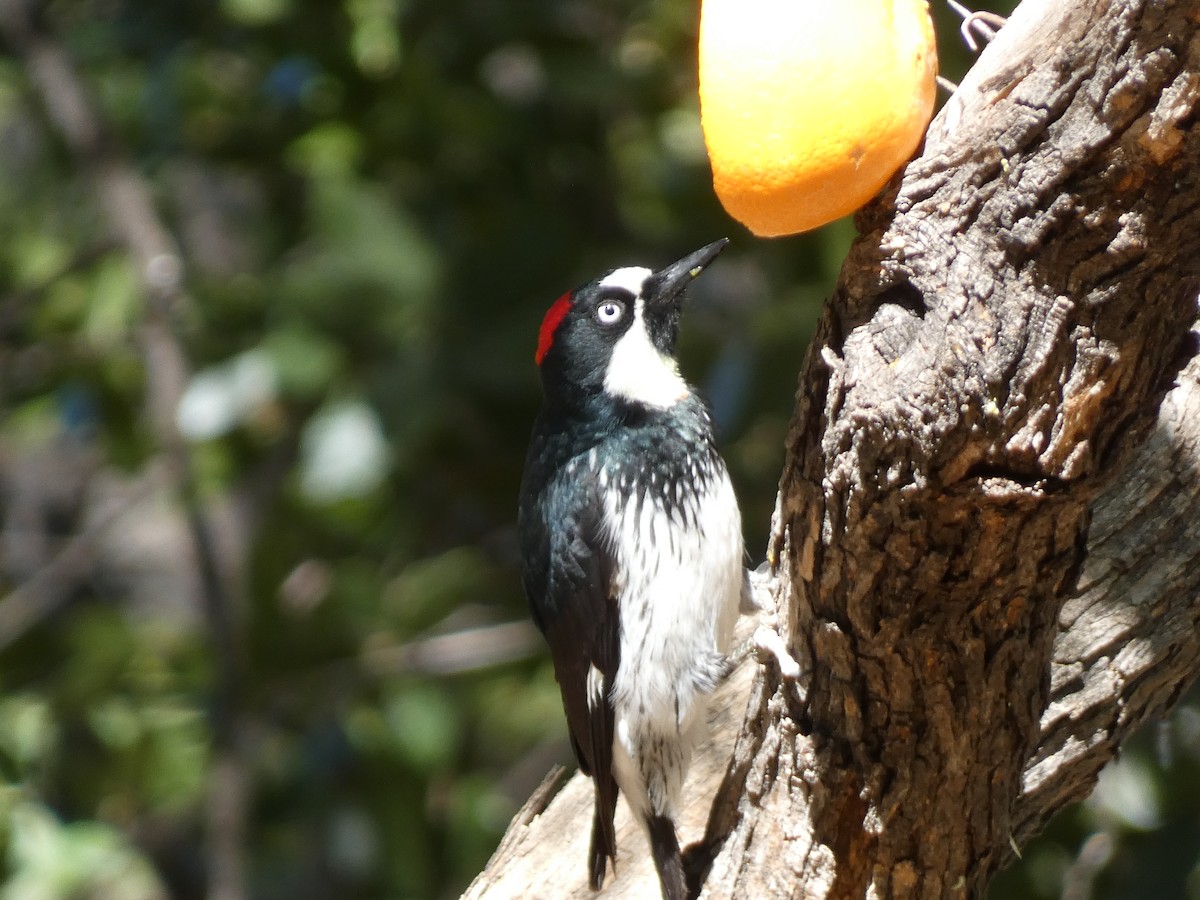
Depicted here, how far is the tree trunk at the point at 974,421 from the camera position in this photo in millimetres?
1628

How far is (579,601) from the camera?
320 cm

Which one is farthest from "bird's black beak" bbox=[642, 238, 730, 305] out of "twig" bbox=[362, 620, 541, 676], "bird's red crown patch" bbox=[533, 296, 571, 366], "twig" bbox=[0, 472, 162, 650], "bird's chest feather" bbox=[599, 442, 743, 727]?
"twig" bbox=[0, 472, 162, 650]

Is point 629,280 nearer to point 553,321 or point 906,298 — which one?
point 553,321

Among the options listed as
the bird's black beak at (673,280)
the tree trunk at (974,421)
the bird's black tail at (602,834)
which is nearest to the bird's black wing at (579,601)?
the bird's black tail at (602,834)

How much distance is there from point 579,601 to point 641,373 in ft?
1.74

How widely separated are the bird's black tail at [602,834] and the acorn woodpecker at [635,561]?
0.04 ft

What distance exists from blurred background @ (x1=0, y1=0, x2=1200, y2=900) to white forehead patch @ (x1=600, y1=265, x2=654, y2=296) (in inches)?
32.1

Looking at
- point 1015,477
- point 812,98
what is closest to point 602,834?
point 1015,477

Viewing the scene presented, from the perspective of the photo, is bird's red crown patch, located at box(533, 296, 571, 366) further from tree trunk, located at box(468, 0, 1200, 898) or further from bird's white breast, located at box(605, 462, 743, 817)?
tree trunk, located at box(468, 0, 1200, 898)

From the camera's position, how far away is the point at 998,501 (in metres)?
1.72

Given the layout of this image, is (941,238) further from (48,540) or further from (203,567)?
(48,540)

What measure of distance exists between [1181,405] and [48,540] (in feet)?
18.9

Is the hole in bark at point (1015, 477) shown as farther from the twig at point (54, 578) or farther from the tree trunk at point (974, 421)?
the twig at point (54, 578)

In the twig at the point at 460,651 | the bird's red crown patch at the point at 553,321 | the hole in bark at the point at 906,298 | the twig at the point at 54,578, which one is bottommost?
the twig at the point at 460,651
